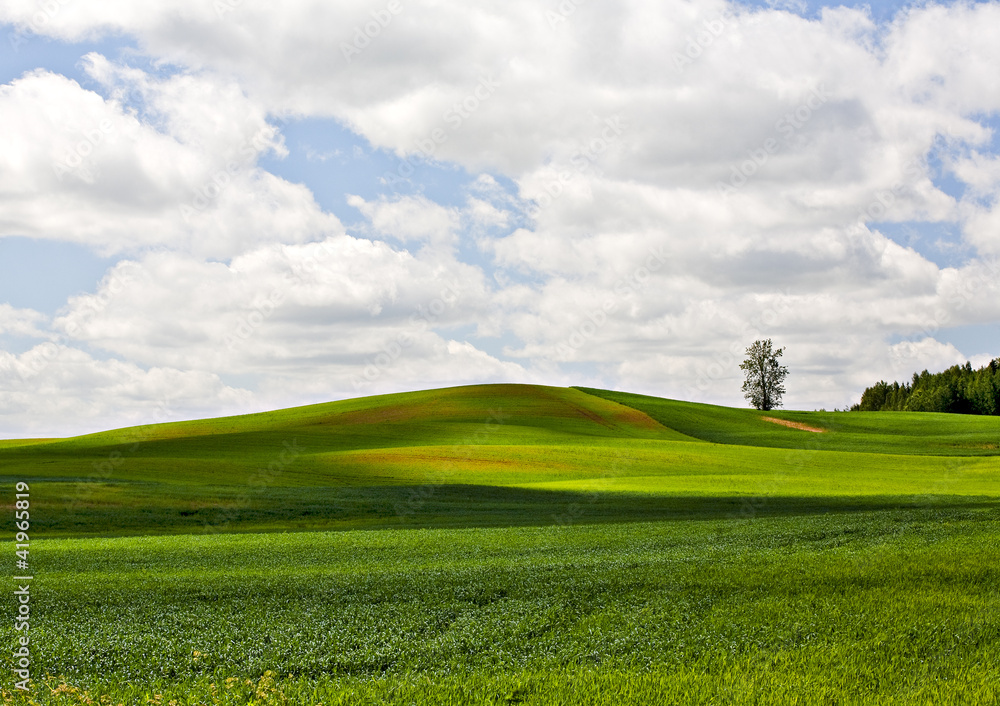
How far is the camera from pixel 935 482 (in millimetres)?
45938

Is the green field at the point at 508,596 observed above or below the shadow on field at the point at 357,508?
above

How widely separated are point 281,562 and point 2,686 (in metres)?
9.39

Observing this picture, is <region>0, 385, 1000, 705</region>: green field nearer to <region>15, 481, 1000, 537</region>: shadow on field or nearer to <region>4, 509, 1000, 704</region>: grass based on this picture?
<region>4, 509, 1000, 704</region>: grass

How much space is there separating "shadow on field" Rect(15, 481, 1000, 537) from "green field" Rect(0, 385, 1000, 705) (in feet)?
0.62

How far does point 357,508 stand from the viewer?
3347 cm

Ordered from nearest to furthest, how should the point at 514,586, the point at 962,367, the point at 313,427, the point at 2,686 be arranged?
the point at 2,686
the point at 514,586
the point at 313,427
the point at 962,367

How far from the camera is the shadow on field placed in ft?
96.1

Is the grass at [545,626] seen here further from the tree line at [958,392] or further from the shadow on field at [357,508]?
the tree line at [958,392]

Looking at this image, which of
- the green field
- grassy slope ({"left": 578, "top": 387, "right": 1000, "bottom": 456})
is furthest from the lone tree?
the green field

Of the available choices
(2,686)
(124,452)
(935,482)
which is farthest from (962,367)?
(2,686)

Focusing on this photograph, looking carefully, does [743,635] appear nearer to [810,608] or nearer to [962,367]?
[810,608]

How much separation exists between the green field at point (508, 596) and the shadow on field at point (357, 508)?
0.19 metres

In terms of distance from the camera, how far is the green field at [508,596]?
9047 millimetres

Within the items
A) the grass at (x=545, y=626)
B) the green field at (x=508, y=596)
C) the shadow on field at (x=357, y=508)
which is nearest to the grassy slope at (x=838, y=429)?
the green field at (x=508, y=596)
